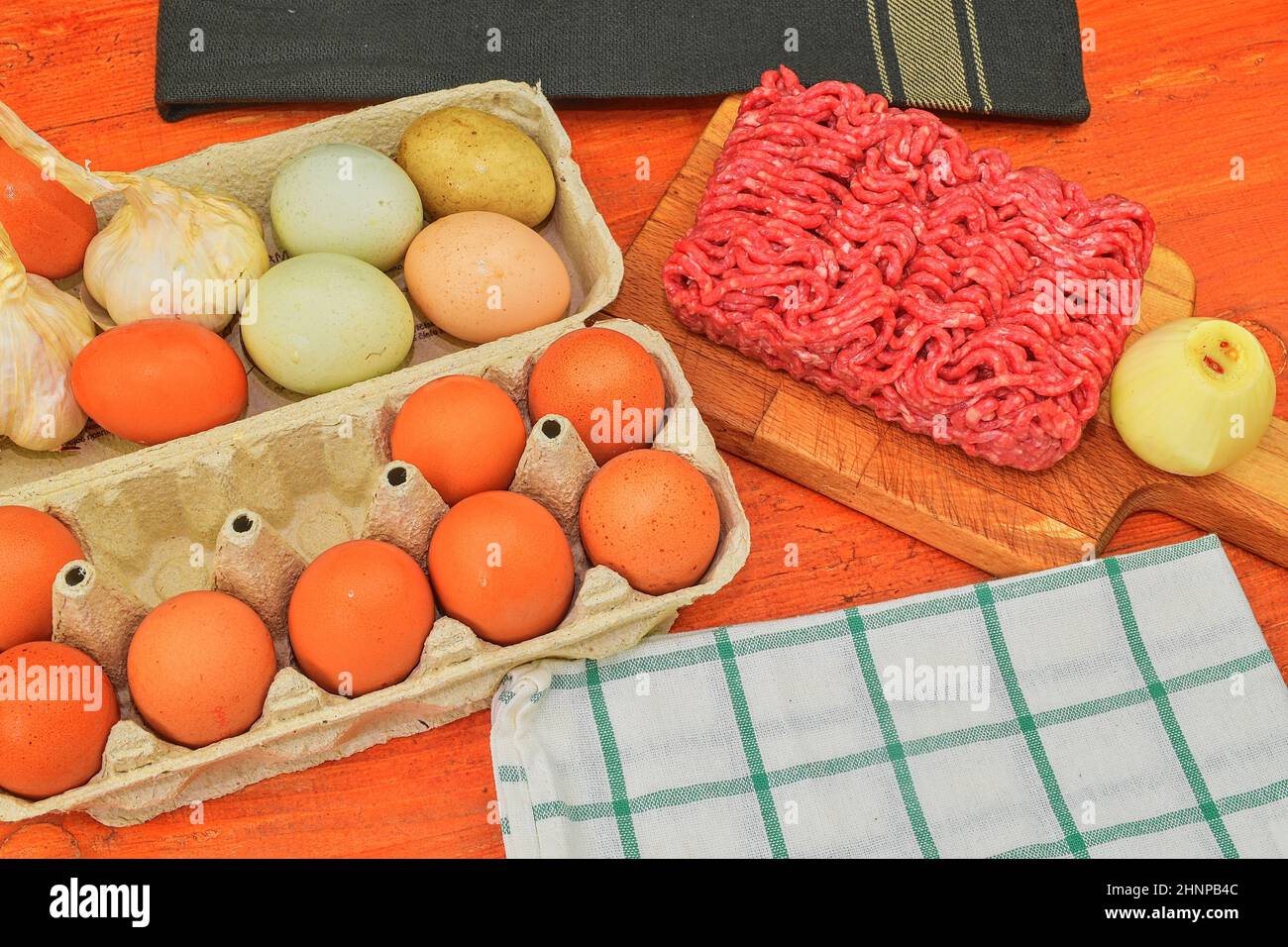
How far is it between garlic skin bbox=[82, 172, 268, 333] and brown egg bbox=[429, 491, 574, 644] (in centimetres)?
36

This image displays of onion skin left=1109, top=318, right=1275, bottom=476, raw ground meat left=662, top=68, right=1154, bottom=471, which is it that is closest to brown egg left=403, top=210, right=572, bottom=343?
raw ground meat left=662, top=68, right=1154, bottom=471

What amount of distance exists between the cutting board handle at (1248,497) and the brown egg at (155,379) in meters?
1.07

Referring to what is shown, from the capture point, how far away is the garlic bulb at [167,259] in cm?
123

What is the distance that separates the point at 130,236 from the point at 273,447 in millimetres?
269

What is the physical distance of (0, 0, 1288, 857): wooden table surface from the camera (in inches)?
53.1

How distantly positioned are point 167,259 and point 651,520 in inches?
22.8

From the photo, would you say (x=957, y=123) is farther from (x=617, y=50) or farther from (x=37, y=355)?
(x=37, y=355)

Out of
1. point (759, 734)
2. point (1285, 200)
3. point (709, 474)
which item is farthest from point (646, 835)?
point (1285, 200)

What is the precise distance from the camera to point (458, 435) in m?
1.19

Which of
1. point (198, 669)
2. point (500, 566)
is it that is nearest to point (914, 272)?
point (500, 566)

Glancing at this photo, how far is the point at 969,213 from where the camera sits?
138 cm

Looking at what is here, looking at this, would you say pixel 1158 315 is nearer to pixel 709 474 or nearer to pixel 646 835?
pixel 709 474

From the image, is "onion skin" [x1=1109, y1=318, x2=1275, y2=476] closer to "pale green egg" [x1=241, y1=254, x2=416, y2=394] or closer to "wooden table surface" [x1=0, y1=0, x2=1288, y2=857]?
"wooden table surface" [x1=0, y1=0, x2=1288, y2=857]

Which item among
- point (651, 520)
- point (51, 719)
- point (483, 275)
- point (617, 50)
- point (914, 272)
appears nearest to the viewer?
point (51, 719)
